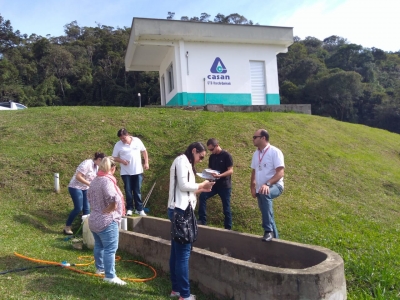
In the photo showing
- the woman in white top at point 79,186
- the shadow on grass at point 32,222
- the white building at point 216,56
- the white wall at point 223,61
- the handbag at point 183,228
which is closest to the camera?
the handbag at point 183,228

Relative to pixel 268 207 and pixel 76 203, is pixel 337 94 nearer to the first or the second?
pixel 76 203

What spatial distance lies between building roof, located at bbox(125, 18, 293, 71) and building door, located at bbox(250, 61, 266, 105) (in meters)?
1.09

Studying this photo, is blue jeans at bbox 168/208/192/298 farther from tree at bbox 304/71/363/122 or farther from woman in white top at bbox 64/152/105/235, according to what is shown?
tree at bbox 304/71/363/122

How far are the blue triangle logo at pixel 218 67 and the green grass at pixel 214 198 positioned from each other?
15.0 feet

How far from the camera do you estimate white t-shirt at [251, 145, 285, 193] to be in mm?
5198

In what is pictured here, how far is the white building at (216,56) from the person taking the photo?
1706cm

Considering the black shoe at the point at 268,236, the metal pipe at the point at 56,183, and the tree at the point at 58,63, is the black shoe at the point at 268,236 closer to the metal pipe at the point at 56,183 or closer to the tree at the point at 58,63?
the metal pipe at the point at 56,183

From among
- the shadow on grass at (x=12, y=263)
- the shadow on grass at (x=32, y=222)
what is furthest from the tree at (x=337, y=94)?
the shadow on grass at (x=12, y=263)

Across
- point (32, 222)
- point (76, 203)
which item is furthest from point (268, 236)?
point (32, 222)

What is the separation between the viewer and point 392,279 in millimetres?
4531

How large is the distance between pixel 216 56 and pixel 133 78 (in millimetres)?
29686

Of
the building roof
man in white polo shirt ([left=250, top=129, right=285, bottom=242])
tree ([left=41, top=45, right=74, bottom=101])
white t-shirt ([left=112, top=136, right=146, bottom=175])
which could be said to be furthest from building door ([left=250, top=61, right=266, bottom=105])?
tree ([left=41, top=45, right=74, bottom=101])

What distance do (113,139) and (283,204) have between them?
5.65 meters

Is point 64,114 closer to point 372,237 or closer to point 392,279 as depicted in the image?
point 372,237
